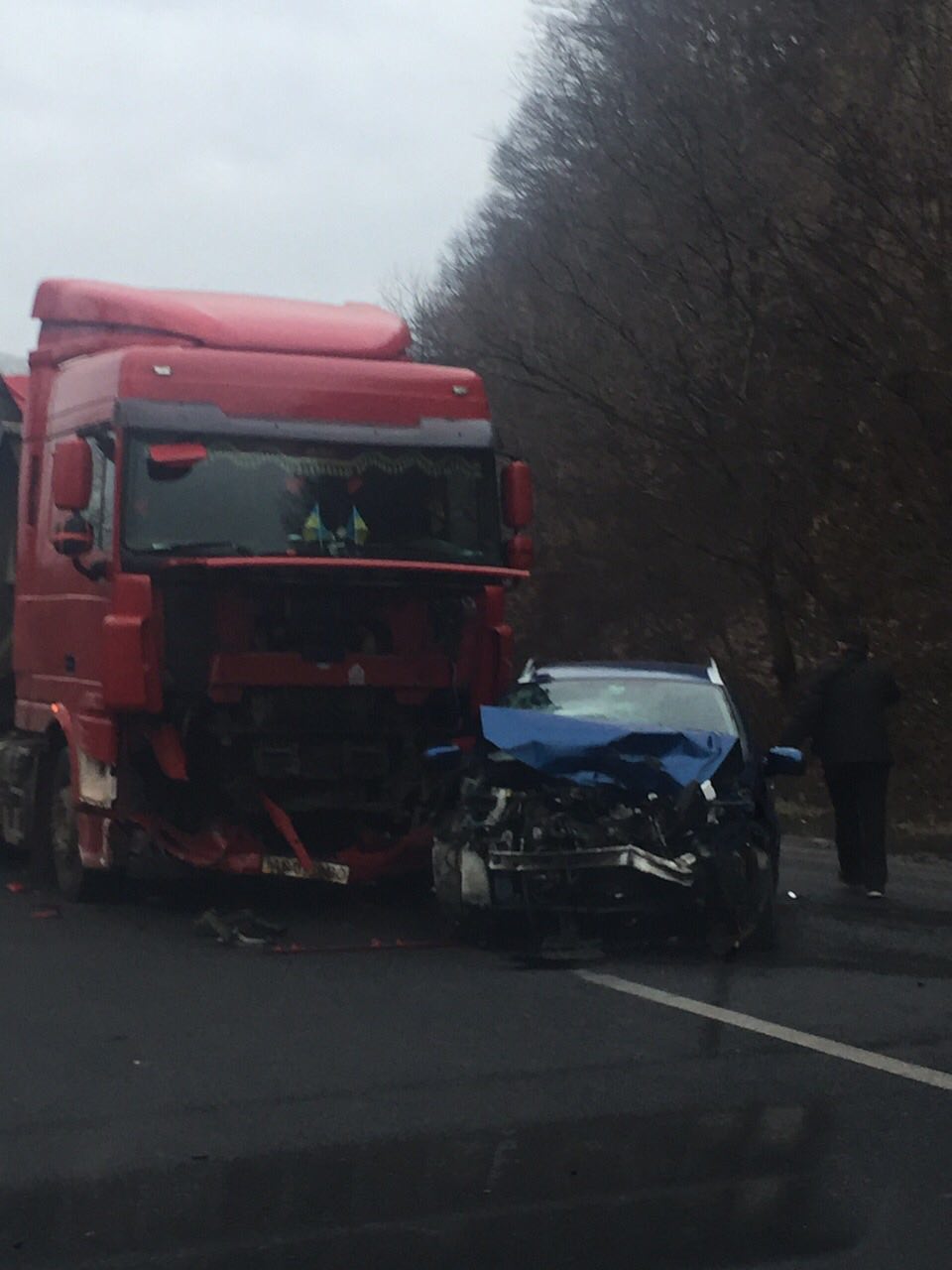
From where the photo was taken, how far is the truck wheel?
44.2 ft

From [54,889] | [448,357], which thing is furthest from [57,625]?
[448,357]

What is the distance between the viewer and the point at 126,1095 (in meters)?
7.66

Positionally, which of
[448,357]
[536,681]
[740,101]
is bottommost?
[536,681]

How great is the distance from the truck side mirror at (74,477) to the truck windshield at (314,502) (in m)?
0.25

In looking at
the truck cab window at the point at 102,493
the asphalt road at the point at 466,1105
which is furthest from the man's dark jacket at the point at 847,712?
the truck cab window at the point at 102,493

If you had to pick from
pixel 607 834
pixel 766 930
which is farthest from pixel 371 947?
pixel 766 930

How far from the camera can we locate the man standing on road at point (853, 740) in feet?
48.4

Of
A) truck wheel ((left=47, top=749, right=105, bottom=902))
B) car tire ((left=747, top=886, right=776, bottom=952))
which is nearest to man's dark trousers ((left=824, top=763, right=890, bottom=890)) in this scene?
car tire ((left=747, top=886, right=776, bottom=952))

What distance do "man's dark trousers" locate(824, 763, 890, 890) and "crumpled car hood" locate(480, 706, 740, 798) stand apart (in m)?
3.44

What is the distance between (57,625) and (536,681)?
318 cm

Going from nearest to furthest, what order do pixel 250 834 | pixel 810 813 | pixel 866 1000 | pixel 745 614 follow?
pixel 866 1000
pixel 250 834
pixel 810 813
pixel 745 614

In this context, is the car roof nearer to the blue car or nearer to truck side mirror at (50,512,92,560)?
the blue car

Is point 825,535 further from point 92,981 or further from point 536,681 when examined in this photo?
point 92,981

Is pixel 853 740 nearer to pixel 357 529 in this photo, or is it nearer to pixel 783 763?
pixel 783 763
